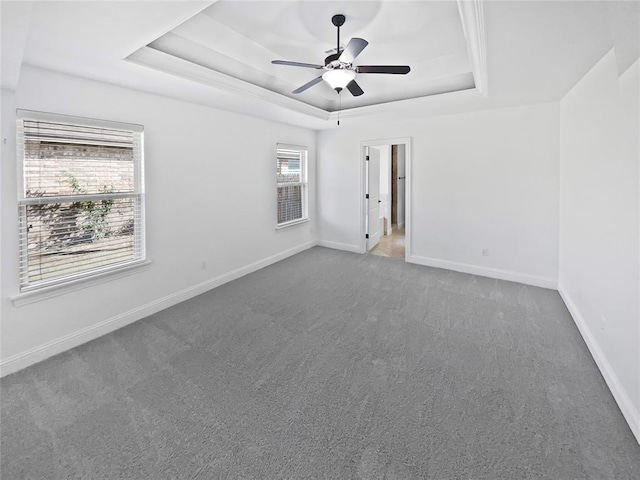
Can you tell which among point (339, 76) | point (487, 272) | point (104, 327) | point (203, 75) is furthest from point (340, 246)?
point (104, 327)

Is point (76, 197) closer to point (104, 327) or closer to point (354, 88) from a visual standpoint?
point (104, 327)

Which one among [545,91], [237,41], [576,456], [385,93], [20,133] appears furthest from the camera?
Result: [385,93]

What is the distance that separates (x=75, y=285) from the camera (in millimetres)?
2766

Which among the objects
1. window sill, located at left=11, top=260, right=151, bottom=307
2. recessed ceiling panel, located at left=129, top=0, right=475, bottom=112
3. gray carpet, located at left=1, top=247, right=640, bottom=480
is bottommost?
gray carpet, located at left=1, top=247, right=640, bottom=480

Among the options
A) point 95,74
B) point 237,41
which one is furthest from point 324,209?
point 95,74

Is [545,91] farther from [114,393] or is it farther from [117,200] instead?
[114,393]

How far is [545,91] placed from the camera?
341 cm

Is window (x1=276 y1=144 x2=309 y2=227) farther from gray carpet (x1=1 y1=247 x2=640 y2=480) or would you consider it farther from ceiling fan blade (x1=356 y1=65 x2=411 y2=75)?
ceiling fan blade (x1=356 y1=65 x2=411 y2=75)

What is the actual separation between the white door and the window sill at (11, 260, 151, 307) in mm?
3892

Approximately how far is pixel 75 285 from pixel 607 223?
4299mm

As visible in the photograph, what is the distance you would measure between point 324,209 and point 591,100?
420 cm

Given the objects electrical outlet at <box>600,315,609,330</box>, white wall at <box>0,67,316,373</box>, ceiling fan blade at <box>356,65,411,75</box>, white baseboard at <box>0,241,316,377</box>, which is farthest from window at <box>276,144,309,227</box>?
electrical outlet at <box>600,315,609,330</box>

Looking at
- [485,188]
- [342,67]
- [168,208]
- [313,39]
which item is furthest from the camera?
[485,188]

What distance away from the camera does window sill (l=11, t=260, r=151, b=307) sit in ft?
8.09
